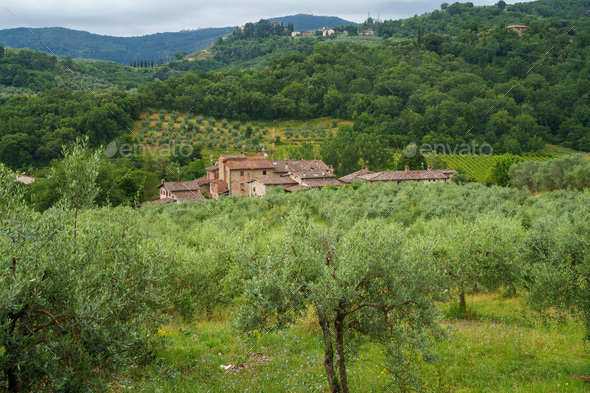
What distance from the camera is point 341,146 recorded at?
7712cm

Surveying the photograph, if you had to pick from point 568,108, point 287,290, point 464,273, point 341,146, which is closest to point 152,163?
point 341,146

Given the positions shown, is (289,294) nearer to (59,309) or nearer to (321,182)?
(59,309)

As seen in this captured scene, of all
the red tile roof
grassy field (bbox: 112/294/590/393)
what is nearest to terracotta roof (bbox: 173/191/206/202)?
the red tile roof

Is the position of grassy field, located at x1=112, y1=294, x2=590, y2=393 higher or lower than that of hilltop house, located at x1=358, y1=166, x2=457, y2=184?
higher

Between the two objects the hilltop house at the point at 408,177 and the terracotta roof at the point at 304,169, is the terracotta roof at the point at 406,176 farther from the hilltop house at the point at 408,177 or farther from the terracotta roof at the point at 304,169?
the terracotta roof at the point at 304,169

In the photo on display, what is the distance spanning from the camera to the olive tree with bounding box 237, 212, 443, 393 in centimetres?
659

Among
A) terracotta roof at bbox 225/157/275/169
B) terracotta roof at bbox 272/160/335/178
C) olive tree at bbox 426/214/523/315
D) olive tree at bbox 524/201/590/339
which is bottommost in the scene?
terracotta roof at bbox 272/160/335/178

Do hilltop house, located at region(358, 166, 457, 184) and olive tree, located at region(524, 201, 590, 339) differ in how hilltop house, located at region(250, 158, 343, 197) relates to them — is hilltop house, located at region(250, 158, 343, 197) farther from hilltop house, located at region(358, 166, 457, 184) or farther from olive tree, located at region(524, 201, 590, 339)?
olive tree, located at region(524, 201, 590, 339)

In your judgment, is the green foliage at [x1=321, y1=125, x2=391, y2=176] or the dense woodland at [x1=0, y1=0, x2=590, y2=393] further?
the green foliage at [x1=321, y1=125, x2=391, y2=176]

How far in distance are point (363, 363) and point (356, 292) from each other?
4.40 m

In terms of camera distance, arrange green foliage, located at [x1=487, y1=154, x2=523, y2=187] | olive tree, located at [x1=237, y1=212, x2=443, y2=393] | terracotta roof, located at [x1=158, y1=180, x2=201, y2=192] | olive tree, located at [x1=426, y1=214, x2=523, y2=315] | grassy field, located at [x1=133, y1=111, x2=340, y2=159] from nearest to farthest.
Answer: olive tree, located at [x1=237, y1=212, x2=443, y2=393]
olive tree, located at [x1=426, y1=214, x2=523, y2=315]
terracotta roof, located at [x1=158, y1=180, x2=201, y2=192]
green foliage, located at [x1=487, y1=154, x2=523, y2=187]
grassy field, located at [x1=133, y1=111, x2=340, y2=159]

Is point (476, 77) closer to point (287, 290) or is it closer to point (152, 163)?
point (152, 163)

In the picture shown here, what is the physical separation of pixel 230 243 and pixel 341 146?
63.1 metres

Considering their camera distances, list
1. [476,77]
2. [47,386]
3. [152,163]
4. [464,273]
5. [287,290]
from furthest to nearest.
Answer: [476,77] < [152,163] < [464,273] < [287,290] < [47,386]
